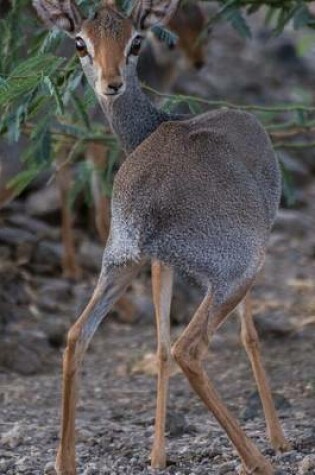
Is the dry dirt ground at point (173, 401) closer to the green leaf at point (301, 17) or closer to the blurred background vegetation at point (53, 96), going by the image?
the blurred background vegetation at point (53, 96)

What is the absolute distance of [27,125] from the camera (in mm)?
7609

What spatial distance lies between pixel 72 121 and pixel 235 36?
10724 millimetres

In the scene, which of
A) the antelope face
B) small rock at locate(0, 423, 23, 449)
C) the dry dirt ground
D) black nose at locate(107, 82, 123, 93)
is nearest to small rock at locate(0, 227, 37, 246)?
the dry dirt ground

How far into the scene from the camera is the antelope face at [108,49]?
545 cm

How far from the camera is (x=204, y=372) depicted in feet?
17.3

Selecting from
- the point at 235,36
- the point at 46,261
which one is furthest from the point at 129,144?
the point at 235,36

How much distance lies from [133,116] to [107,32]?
0.42 meters

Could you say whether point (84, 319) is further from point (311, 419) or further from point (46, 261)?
point (46, 261)

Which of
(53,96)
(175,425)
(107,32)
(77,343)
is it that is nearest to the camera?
(77,343)

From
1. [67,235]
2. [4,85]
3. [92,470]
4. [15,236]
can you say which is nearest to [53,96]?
[4,85]

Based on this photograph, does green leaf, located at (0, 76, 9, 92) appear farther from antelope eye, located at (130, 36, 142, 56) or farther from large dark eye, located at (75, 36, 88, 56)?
antelope eye, located at (130, 36, 142, 56)

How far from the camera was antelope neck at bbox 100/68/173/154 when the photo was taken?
228 inches

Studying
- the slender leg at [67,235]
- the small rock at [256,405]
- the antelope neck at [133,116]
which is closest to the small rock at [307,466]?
the small rock at [256,405]

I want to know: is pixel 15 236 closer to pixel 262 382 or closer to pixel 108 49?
pixel 262 382
